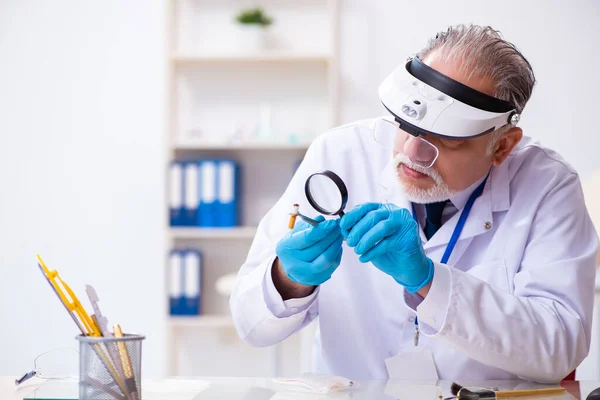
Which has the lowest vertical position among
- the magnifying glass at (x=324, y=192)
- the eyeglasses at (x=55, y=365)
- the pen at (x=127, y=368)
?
the eyeglasses at (x=55, y=365)

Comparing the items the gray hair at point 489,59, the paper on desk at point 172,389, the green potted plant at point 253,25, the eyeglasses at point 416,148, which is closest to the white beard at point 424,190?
the eyeglasses at point 416,148

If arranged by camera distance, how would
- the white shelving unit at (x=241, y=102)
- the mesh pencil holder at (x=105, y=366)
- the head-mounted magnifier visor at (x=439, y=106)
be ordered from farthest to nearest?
the white shelving unit at (x=241, y=102), the head-mounted magnifier visor at (x=439, y=106), the mesh pencil holder at (x=105, y=366)

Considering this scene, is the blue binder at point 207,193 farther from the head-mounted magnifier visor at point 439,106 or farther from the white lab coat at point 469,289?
the head-mounted magnifier visor at point 439,106

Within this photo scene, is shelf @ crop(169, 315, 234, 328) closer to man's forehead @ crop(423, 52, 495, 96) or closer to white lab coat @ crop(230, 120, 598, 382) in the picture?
white lab coat @ crop(230, 120, 598, 382)

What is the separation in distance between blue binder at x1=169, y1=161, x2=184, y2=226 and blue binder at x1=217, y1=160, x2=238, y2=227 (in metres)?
0.18

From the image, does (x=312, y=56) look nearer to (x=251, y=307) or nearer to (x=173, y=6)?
(x=173, y=6)

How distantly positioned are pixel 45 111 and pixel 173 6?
2.81ft

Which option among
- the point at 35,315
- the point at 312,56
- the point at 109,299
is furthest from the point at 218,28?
the point at 35,315

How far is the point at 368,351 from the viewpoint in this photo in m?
1.56

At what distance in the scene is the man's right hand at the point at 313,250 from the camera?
4.24ft

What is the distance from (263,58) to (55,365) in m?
2.36

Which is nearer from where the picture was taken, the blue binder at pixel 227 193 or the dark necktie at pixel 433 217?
the dark necktie at pixel 433 217

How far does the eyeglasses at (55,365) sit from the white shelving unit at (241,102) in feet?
7.46

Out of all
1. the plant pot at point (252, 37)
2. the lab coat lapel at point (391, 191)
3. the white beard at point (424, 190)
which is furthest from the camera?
the plant pot at point (252, 37)
